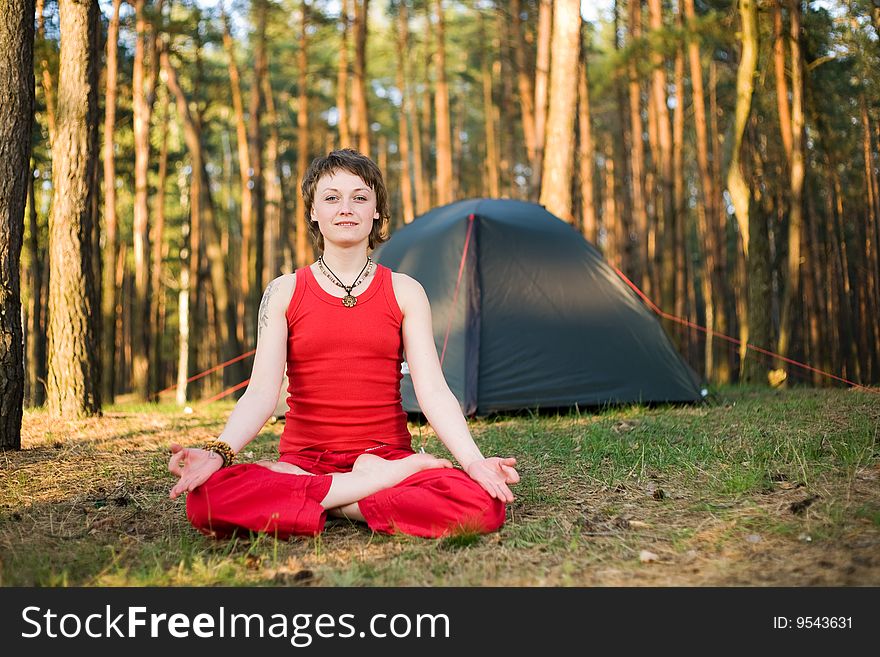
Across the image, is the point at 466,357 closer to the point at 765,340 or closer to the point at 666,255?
the point at 765,340

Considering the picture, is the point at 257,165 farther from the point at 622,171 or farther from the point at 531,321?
the point at 531,321

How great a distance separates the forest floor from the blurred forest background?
136cm

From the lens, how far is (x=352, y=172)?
3090mm

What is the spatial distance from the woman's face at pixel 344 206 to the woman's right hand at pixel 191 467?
100 centimetres

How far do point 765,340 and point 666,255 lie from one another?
308cm

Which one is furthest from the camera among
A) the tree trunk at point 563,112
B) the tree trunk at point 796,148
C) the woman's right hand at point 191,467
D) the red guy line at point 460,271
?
the tree trunk at point 796,148

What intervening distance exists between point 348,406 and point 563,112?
239 inches

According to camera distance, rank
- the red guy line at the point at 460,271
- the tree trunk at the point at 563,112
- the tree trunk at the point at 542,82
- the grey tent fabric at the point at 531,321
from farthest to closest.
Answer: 1. the tree trunk at the point at 542,82
2. the tree trunk at the point at 563,112
3. the red guy line at the point at 460,271
4. the grey tent fabric at the point at 531,321

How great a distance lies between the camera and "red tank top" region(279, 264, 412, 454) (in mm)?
3109

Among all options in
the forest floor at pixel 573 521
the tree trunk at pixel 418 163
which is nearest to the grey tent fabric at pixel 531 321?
the forest floor at pixel 573 521

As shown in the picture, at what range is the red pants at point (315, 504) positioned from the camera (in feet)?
9.12

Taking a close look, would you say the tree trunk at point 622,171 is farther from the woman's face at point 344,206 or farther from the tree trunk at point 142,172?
the woman's face at point 344,206
